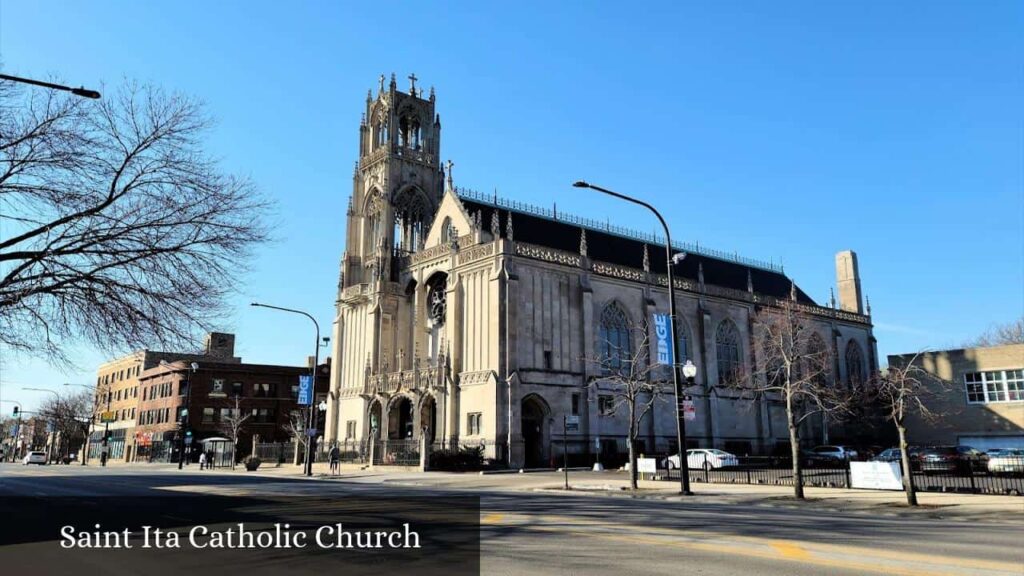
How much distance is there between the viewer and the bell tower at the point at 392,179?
201 ft

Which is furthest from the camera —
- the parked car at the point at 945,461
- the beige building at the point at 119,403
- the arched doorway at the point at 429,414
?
the beige building at the point at 119,403

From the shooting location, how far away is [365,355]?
5869 centimetres

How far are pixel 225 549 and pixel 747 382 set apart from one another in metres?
55.8

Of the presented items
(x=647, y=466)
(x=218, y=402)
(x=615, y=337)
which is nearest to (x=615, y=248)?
(x=615, y=337)

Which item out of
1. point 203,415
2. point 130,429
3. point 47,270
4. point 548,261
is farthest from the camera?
point 130,429

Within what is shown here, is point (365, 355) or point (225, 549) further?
point (365, 355)

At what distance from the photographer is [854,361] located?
2837 inches

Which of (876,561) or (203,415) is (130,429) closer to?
(203,415)

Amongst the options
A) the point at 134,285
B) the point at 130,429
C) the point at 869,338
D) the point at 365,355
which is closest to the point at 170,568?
the point at 134,285

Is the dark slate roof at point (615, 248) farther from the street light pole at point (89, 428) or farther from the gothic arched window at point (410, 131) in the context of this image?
the street light pole at point (89, 428)

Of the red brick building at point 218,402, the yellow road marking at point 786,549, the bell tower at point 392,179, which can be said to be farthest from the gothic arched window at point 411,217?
the yellow road marking at point 786,549

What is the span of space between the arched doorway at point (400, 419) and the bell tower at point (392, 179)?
Result: 11.7 m

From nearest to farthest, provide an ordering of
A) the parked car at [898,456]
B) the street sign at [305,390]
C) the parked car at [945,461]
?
the parked car at [945,461], the parked car at [898,456], the street sign at [305,390]

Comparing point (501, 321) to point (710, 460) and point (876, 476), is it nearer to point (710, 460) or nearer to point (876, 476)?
point (710, 460)
